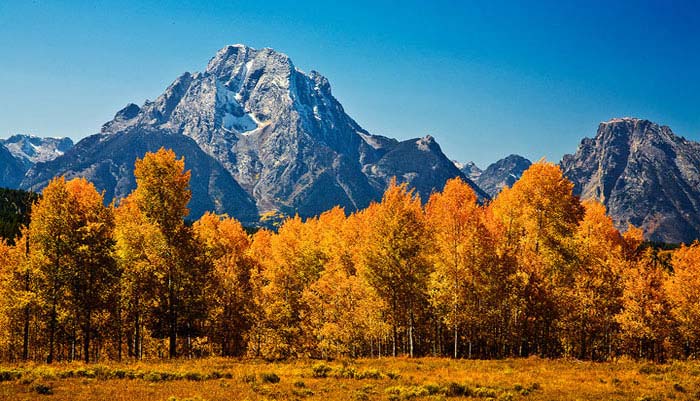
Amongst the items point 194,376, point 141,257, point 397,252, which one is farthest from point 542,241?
point 141,257

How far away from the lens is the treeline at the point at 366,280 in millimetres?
35750

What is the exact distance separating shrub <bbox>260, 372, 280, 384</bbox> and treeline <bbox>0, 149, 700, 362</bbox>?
34.6ft

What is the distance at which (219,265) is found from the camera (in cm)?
5341

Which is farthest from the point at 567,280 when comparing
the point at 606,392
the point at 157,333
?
the point at 157,333

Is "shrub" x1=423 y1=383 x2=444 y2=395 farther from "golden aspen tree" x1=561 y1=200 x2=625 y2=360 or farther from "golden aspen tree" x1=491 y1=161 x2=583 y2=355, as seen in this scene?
"golden aspen tree" x1=561 y1=200 x2=625 y2=360

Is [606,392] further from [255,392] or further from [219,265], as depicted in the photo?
[219,265]

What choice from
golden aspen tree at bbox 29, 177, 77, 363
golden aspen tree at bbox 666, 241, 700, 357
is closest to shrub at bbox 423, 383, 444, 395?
golden aspen tree at bbox 29, 177, 77, 363

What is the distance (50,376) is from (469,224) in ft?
97.5

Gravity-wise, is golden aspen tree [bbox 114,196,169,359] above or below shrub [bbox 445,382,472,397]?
above

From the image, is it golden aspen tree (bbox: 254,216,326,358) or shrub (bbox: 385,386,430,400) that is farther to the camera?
golden aspen tree (bbox: 254,216,326,358)

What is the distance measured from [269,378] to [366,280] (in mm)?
13202

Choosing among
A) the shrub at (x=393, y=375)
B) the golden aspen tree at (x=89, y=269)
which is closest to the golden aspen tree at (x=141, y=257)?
the golden aspen tree at (x=89, y=269)

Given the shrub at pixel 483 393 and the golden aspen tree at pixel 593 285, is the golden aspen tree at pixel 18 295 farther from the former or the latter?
the golden aspen tree at pixel 593 285

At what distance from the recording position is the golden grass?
23.5 m
